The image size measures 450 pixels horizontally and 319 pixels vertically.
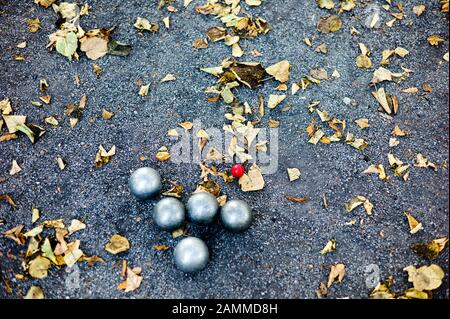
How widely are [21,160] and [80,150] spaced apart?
20.8 inches

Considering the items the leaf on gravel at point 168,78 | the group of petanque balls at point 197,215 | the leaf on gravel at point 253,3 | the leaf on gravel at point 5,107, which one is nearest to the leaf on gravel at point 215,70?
the leaf on gravel at point 168,78

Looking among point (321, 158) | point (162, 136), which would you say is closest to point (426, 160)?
point (321, 158)

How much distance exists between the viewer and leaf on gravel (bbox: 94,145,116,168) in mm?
3854

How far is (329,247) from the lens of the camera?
3.42 m

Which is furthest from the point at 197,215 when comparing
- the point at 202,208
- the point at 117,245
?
the point at 117,245

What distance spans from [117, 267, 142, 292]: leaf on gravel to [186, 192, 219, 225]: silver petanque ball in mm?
597

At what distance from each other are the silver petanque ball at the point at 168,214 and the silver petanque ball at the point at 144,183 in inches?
6.1

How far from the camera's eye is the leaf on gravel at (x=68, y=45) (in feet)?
14.5

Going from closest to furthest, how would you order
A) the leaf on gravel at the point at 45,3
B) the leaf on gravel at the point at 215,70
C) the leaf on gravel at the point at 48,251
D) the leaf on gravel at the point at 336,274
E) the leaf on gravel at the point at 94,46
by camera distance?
the leaf on gravel at the point at 336,274
the leaf on gravel at the point at 48,251
the leaf on gravel at the point at 215,70
the leaf on gravel at the point at 94,46
the leaf on gravel at the point at 45,3

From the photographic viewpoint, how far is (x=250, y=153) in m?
3.84

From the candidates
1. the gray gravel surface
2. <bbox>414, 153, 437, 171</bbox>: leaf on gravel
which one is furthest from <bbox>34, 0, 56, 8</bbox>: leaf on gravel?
<bbox>414, 153, 437, 171</bbox>: leaf on gravel

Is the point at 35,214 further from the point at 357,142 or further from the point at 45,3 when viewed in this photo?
the point at 357,142

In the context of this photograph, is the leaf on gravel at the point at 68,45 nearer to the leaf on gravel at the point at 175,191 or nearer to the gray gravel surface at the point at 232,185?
the gray gravel surface at the point at 232,185
